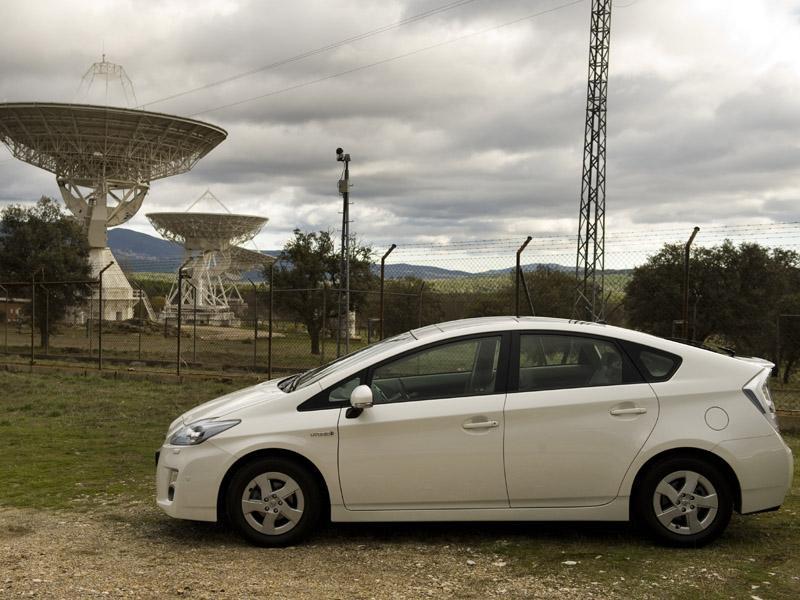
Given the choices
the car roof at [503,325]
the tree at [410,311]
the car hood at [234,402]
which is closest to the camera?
the car hood at [234,402]

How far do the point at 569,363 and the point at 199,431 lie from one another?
8.18 feet

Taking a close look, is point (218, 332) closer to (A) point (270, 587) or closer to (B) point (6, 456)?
(B) point (6, 456)

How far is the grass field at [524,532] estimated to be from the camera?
5059 mm

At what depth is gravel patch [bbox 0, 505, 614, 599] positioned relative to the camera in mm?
4824

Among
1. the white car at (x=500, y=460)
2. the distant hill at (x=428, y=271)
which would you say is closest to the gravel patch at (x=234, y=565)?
→ the white car at (x=500, y=460)

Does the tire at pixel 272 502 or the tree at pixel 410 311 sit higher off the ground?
the tree at pixel 410 311

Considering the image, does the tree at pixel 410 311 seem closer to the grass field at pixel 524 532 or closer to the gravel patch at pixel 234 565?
the grass field at pixel 524 532

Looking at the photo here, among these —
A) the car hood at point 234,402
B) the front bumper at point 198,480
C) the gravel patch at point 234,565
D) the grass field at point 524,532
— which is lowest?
the gravel patch at point 234,565

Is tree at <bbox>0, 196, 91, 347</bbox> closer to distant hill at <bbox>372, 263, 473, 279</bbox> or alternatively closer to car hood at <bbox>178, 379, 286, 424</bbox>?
distant hill at <bbox>372, 263, 473, 279</bbox>

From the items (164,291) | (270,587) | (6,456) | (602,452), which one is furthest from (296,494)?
(164,291)

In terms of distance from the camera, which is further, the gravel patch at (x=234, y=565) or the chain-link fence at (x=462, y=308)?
the chain-link fence at (x=462, y=308)

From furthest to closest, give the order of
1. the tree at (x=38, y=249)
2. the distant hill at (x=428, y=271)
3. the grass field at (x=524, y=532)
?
the tree at (x=38, y=249) < the distant hill at (x=428, y=271) < the grass field at (x=524, y=532)

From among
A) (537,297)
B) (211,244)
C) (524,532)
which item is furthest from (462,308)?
(211,244)

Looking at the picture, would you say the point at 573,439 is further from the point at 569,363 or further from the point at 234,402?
the point at 234,402
